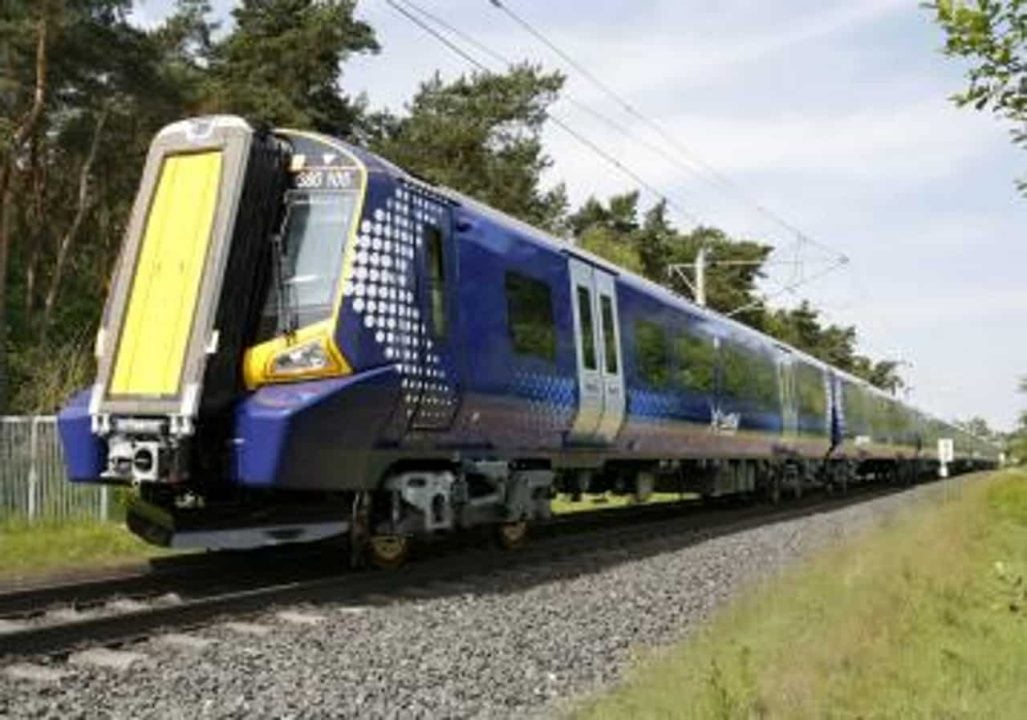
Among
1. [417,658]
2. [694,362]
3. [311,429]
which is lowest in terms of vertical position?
[417,658]

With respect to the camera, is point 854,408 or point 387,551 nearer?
point 387,551

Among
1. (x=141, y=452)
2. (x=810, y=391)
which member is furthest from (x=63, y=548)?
(x=810, y=391)

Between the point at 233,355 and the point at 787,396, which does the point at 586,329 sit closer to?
the point at 233,355

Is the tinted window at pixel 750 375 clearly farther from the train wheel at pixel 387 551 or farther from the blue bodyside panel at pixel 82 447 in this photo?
the blue bodyside panel at pixel 82 447

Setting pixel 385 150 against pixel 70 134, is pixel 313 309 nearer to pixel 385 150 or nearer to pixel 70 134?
pixel 70 134

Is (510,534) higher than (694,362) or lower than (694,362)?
lower

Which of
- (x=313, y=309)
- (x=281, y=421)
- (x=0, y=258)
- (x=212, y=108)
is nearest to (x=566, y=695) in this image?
(x=281, y=421)

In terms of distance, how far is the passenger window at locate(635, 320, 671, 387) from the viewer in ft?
57.9

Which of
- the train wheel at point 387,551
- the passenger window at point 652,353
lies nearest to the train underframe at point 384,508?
the train wheel at point 387,551

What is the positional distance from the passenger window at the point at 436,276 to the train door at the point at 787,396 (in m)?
16.4

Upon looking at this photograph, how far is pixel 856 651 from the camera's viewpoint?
8539 mm

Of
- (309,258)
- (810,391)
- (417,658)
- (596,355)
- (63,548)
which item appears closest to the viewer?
(417,658)

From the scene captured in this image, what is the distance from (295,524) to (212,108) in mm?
28404

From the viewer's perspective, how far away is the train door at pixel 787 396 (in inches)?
1089
